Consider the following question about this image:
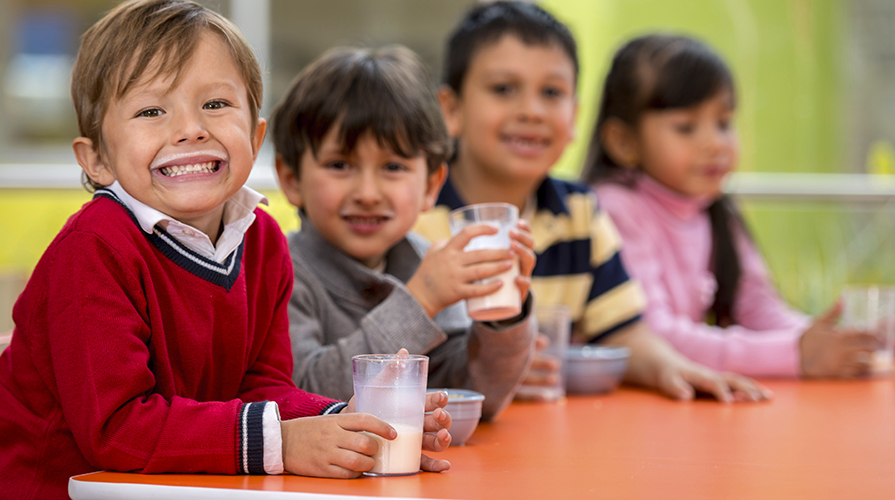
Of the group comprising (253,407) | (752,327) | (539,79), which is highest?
(539,79)

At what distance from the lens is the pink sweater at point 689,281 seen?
1971mm

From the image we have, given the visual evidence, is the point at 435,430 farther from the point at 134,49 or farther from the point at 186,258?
the point at 134,49

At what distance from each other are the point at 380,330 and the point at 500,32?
1.00 meters

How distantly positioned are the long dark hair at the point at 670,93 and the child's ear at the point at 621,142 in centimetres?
2

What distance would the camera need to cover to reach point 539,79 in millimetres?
1946

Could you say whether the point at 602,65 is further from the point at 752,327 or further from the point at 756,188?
the point at 752,327

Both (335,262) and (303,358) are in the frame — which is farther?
(335,262)

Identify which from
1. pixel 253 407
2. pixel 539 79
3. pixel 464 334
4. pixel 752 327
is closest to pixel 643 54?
pixel 539 79

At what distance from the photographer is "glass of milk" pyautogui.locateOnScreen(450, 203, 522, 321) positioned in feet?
4.16

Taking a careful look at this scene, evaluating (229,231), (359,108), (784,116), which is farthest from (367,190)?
(784,116)

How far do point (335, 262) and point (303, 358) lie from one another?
21cm

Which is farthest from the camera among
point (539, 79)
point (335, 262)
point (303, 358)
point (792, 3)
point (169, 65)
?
point (792, 3)

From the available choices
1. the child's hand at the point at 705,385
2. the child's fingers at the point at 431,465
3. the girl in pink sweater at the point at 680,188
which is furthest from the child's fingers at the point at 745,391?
the child's fingers at the point at 431,465

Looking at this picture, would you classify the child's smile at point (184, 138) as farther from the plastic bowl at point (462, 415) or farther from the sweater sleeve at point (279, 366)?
the plastic bowl at point (462, 415)
